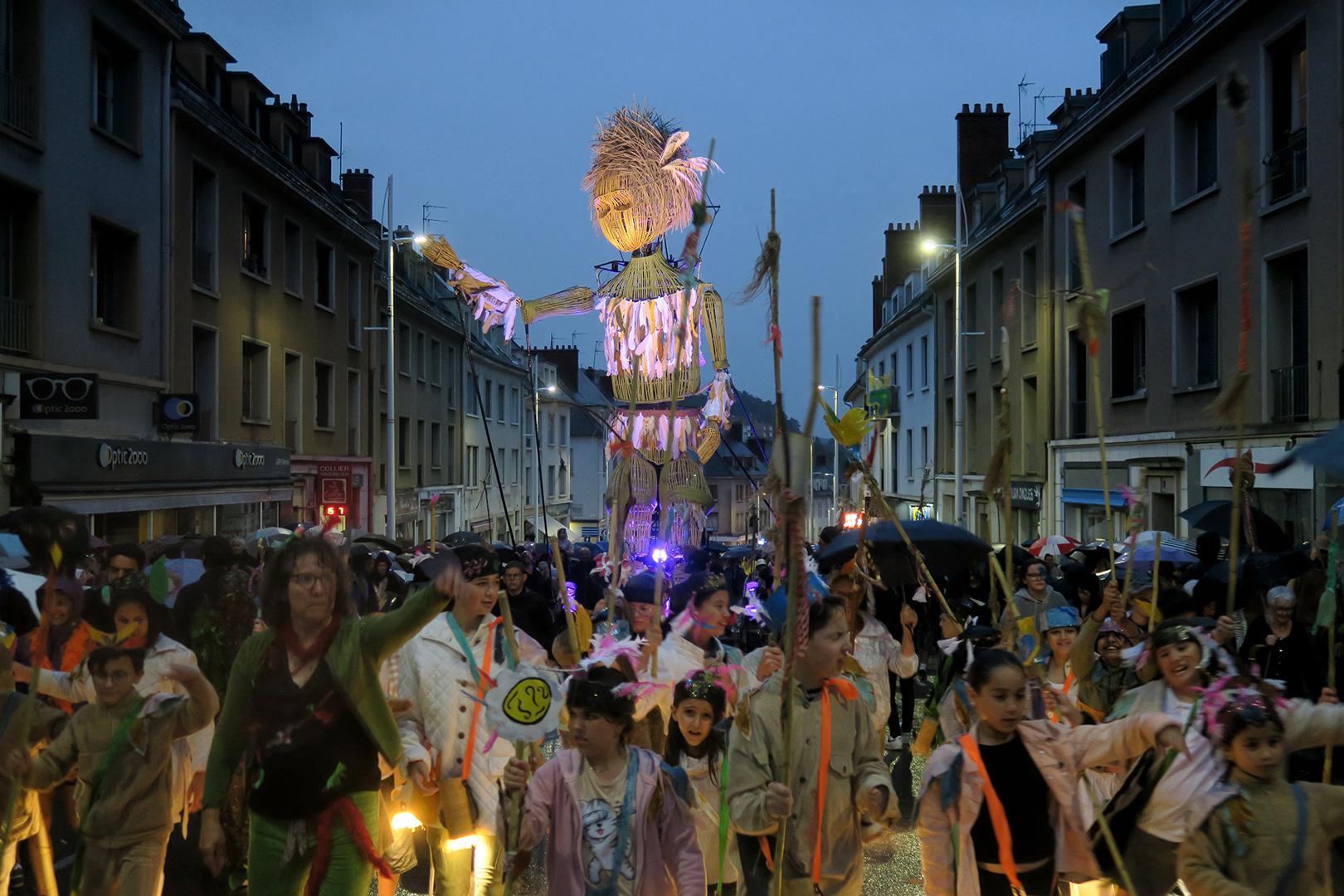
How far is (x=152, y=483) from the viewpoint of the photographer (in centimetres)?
1738

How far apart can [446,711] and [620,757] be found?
1.10m

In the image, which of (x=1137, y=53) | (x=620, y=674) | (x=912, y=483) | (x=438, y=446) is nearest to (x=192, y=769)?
(x=620, y=674)

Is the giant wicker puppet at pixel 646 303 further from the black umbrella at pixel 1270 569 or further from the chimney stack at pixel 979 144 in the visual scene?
the chimney stack at pixel 979 144

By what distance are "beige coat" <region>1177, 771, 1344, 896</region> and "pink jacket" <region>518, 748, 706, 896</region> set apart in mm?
1455

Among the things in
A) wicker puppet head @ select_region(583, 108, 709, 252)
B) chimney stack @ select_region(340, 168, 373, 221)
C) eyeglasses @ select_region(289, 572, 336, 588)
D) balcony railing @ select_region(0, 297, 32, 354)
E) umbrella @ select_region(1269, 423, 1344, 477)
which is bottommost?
eyeglasses @ select_region(289, 572, 336, 588)

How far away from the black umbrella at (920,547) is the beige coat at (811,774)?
4.04m

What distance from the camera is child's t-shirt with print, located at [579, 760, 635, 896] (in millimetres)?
3770

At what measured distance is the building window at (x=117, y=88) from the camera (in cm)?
1695

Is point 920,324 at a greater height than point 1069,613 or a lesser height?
greater

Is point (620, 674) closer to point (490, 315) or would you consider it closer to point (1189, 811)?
point (1189, 811)

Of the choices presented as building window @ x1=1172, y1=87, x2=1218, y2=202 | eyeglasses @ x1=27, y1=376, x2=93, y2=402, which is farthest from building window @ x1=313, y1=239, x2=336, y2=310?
building window @ x1=1172, y1=87, x2=1218, y2=202

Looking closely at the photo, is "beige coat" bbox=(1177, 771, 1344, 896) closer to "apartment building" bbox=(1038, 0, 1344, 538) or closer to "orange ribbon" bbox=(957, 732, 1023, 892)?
"orange ribbon" bbox=(957, 732, 1023, 892)

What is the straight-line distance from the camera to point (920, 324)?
38.1m

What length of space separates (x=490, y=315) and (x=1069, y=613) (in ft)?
19.0
